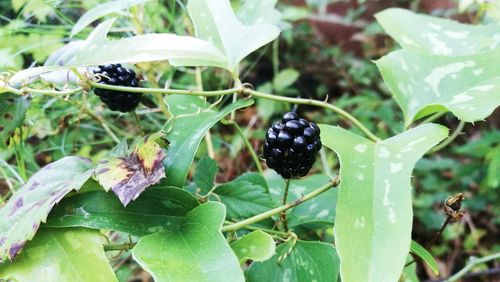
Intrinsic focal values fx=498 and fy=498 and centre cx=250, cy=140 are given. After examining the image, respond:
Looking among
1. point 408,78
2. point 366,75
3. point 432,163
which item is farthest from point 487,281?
point 408,78

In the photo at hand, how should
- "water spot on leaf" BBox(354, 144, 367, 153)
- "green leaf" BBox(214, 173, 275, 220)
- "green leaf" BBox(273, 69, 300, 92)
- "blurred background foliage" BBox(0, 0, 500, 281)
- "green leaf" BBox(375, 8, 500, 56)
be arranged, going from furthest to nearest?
1. "green leaf" BBox(273, 69, 300, 92)
2. "blurred background foliage" BBox(0, 0, 500, 281)
3. "green leaf" BBox(375, 8, 500, 56)
4. "green leaf" BBox(214, 173, 275, 220)
5. "water spot on leaf" BBox(354, 144, 367, 153)

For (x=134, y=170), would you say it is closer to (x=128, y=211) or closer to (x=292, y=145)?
(x=128, y=211)

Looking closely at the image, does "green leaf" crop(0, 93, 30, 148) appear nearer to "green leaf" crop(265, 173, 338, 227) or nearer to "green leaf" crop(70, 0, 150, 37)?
"green leaf" crop(70, 0, 150, 37)

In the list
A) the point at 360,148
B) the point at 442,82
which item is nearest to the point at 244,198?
the point at 360,148

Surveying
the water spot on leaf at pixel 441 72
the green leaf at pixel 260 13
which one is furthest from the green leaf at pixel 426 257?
the green leaf at pixel 260 13

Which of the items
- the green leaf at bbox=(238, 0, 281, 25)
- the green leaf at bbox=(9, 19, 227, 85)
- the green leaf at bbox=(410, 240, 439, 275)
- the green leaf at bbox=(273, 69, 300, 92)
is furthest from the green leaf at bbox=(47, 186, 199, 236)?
the green leaf at bbox=(273, 69, 300, 92)

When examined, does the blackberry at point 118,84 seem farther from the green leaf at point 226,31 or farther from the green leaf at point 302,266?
the green leaf at point 302,266
